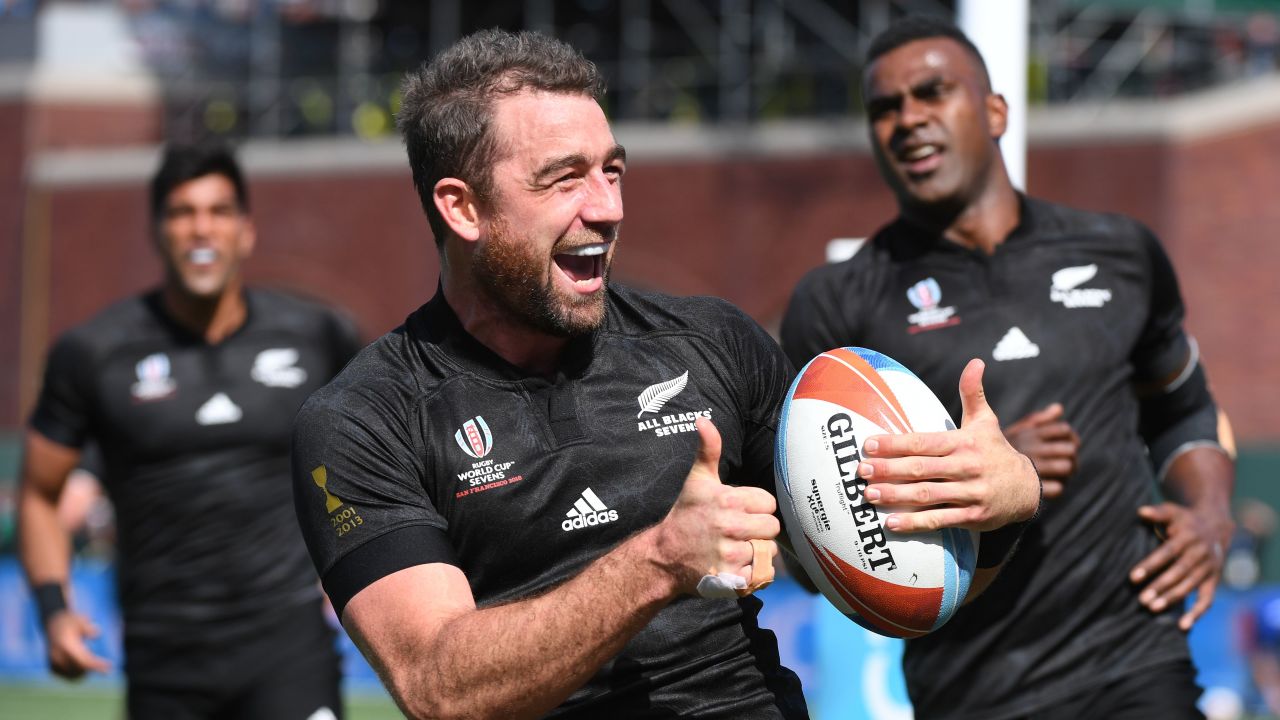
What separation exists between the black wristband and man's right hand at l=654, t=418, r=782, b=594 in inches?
165

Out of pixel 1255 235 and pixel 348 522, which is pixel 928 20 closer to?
pixel 348 522

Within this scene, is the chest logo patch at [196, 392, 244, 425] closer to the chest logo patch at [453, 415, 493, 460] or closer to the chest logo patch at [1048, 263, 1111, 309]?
the chest logo patch at [453, 415, 493, 460]

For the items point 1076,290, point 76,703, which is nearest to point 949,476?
point 1076,290

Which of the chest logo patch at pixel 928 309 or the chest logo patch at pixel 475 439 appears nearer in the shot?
the chest logo patch at pixel 475 439

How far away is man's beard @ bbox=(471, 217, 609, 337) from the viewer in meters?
3.43

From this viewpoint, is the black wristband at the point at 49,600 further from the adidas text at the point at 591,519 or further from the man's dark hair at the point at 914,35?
the man's dark hair at the point at 914,35

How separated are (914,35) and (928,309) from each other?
0.94 m

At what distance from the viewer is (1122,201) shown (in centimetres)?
2159

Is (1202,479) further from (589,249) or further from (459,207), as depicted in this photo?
(459,207)

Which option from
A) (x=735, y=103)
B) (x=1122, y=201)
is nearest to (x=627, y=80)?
(x=735, y=103)

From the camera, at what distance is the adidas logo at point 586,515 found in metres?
3.40

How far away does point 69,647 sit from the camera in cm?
616

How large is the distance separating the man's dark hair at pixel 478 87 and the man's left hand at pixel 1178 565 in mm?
2222

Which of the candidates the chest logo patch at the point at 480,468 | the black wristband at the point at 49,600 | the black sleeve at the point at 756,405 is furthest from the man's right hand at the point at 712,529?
the black wristband at the point at 49,600
